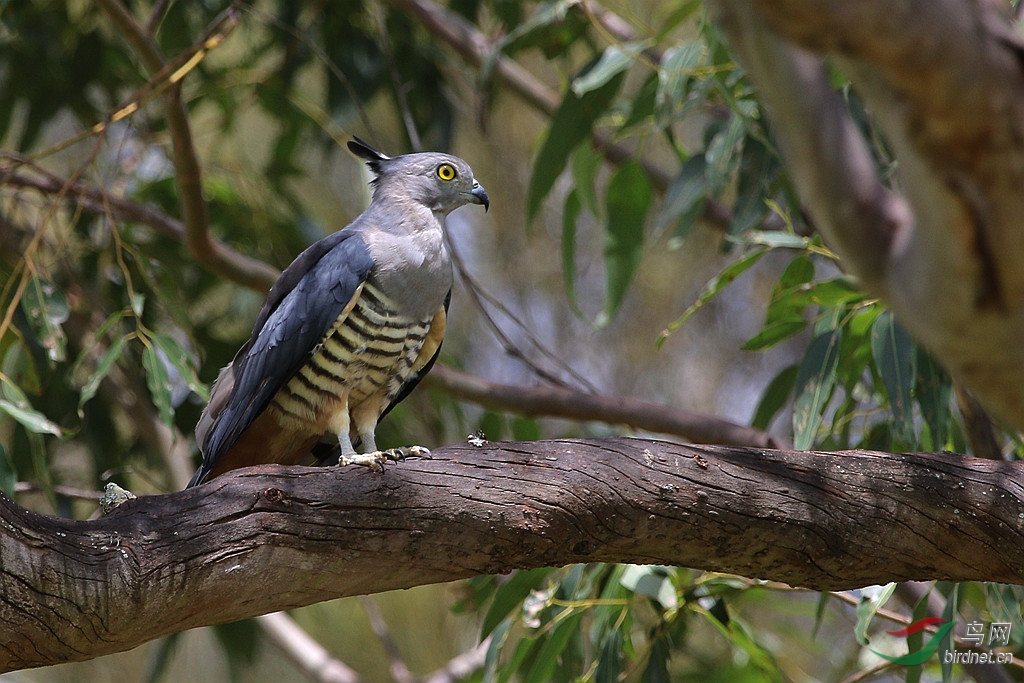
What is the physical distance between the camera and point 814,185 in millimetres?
1058

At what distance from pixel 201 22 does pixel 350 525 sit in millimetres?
3991

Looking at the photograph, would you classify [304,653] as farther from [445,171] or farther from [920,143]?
[920,143]

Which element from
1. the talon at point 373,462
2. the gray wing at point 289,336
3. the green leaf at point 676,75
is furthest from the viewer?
the green leaf at point 676,75

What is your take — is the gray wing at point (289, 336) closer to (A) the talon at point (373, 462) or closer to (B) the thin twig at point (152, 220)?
(A) the talon at point (373, 462)

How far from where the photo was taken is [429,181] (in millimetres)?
3414

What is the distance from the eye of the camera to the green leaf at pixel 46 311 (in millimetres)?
3270

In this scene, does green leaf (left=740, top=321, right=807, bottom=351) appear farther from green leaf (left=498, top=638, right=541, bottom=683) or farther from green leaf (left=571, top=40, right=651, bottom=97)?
green leaf (left=498, top=638, right=541, bottom=683)

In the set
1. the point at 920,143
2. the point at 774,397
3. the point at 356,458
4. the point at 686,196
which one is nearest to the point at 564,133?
the point at 686,196

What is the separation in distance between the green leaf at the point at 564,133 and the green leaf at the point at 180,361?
149cm

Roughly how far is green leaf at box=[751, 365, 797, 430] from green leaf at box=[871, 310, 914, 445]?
885mm

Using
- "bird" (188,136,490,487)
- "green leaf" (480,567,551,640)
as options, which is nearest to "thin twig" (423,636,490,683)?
"green leaf" (480,567,551,640)

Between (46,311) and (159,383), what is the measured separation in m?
0.46

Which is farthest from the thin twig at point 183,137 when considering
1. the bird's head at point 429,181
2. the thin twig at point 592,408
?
the thin twig at point 592,408

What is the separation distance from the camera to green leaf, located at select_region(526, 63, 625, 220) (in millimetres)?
4004
